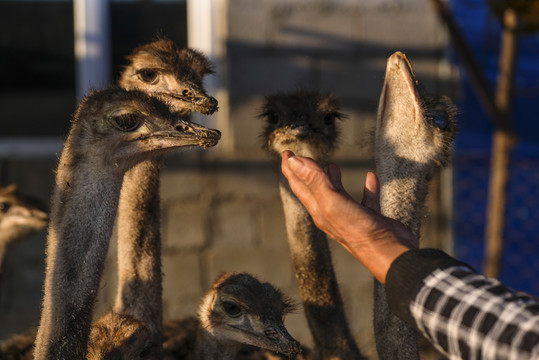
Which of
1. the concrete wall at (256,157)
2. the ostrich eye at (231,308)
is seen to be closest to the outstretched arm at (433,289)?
the ostrich eye at (231,308)

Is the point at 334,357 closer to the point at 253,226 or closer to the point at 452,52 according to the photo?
the point at 253,226

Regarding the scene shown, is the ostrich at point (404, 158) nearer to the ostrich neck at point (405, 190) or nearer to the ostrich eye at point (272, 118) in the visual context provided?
the ostrich neck at point (405, 190)

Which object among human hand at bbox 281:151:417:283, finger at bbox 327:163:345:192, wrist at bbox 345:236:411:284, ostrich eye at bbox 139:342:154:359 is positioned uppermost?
finger at bbox 327:163:345:192

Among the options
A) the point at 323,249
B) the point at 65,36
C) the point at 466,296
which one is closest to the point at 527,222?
the point at 323,249

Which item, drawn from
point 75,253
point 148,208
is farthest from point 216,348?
point 75,253

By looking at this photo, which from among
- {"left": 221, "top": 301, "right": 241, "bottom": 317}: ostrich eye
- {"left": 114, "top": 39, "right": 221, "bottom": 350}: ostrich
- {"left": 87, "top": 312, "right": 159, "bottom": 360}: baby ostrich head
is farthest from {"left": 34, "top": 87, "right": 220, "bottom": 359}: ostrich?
{"left": 221, "top": 301, "right": 241, "bottom": 317}: ostrich eye

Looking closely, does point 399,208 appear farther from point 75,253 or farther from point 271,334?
point 75,253

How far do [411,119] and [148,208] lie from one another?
1.08m

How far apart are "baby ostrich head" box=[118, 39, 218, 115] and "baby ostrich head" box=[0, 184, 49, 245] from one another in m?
0.97

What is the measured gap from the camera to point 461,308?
1674 mm

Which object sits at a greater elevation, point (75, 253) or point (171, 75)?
point (171, 75)

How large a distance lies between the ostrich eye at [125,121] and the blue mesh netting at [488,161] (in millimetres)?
3822

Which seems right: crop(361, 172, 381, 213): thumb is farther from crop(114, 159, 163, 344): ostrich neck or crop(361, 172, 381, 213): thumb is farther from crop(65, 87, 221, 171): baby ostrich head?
crop(114, 159, 163, 344): ostrich neck

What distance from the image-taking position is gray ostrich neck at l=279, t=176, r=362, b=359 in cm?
309
